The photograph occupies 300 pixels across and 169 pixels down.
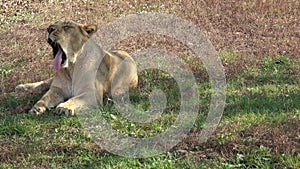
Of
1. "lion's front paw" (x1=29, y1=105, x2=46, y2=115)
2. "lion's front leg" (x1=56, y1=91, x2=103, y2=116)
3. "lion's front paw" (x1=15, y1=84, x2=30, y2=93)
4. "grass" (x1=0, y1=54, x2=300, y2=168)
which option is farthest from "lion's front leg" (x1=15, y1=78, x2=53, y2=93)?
"lion's front leg" (x1=56, y1=91, x2=103, y2=116)

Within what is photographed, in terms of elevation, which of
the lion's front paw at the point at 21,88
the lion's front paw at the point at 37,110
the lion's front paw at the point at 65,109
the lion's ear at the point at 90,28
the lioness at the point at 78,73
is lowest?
the lion's front paw at the point at 21,88

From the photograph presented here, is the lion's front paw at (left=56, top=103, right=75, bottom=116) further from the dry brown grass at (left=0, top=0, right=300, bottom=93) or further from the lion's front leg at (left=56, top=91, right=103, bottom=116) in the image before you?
the dry brown grass at (left=0, top=0, right=300, bottom=93)

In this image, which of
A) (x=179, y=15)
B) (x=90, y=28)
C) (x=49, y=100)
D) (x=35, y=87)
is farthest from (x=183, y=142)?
(x=179, y=15)

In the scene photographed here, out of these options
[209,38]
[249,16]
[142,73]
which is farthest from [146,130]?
[249,16]

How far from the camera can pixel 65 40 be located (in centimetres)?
675

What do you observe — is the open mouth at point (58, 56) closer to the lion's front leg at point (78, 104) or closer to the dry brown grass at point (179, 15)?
the lion's front leg at point (78, 104)

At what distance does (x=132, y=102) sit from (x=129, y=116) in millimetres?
589

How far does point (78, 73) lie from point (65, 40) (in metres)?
0.49

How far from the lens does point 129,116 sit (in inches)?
252

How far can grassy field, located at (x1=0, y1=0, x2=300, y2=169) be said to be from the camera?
210 inches

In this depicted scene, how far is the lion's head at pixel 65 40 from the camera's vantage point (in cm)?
667

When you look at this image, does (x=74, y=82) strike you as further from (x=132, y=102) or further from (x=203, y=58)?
(x=203, y=58)

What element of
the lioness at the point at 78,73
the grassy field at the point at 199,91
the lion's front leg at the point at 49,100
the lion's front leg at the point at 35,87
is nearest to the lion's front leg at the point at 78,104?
the lioness at the point at 78,73

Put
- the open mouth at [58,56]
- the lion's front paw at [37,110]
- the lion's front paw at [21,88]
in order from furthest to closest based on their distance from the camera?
the lion's front paw at [21,88] < the open mouth at [58,56] < the lion's front paw at [37,110]
